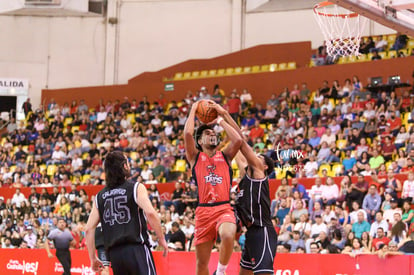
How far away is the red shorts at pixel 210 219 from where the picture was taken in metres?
8.70

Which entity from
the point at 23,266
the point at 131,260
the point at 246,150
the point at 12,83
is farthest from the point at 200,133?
the point at 12,83

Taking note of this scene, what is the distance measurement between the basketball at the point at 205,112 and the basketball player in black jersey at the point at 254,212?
0.35 feet

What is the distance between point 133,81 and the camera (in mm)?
33844

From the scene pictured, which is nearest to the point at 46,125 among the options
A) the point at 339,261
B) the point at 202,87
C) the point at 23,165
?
the point at 23,165

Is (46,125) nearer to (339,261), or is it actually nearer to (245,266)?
(339,261)

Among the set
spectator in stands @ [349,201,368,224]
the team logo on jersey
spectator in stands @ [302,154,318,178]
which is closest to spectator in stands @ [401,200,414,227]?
spectator in stands @ [349,201,368,224]

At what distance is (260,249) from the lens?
895cm

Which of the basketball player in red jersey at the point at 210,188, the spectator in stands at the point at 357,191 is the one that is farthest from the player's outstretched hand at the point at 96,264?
the spectator in stands at the point at 357,191

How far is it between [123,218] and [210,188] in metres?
1.61

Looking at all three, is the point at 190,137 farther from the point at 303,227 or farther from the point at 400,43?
the point at 400,43

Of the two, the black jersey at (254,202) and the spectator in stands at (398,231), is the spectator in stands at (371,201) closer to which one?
the spectator in stands at (398,231)

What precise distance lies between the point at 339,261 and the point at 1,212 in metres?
14.7

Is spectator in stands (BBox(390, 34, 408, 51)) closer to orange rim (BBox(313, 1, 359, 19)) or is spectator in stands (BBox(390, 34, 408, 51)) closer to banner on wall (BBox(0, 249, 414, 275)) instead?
orange rim (BBox(313, 1, 359, 19))

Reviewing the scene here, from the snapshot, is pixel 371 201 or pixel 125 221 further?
pixel 371 201
